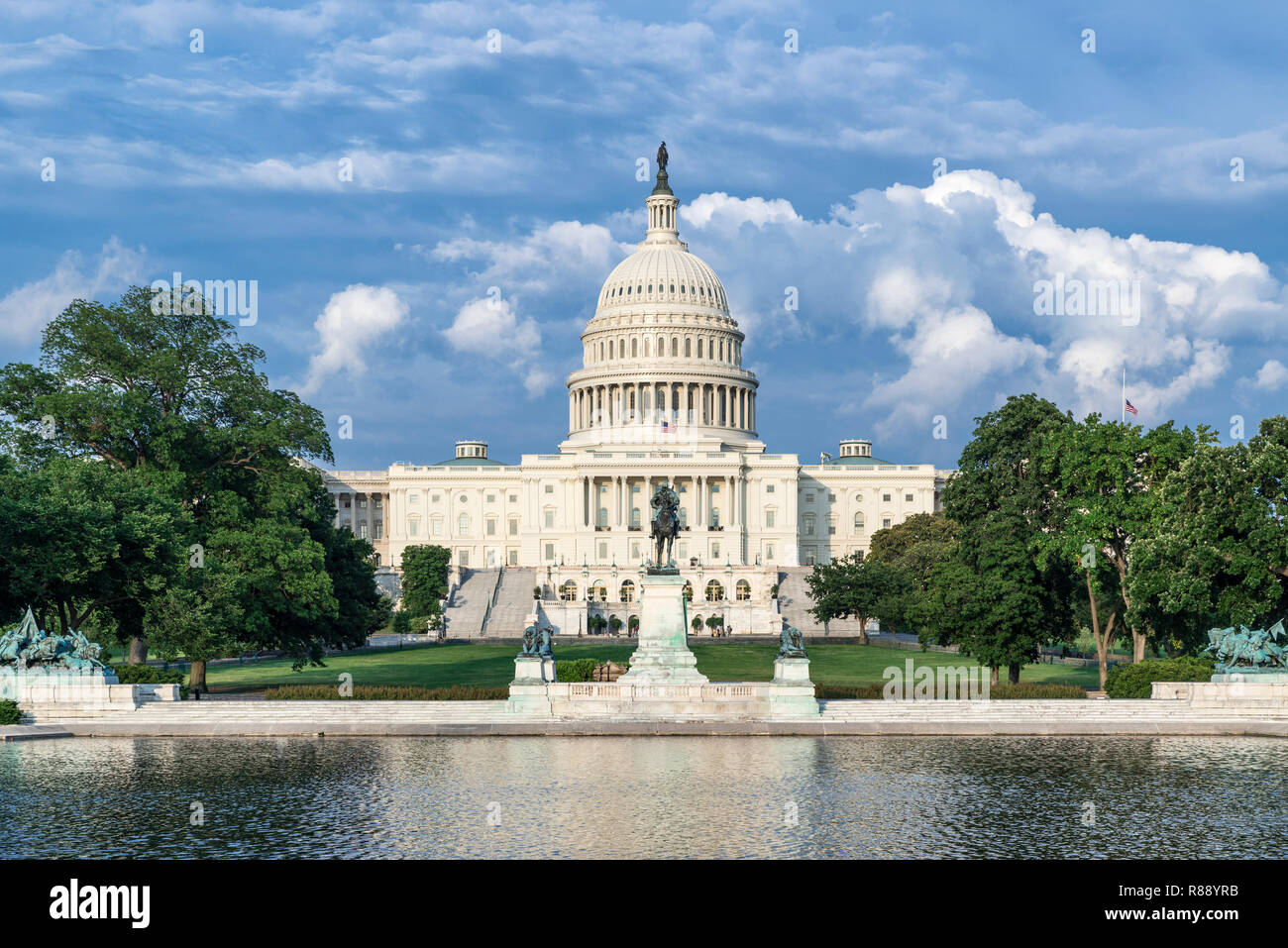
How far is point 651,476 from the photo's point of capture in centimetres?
13950

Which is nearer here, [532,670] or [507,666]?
[532,670]

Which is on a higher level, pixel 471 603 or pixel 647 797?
pixel 471 603

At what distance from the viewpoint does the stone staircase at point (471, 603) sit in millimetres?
96438

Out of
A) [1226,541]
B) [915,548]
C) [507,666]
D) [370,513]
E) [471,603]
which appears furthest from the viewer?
[370,513]

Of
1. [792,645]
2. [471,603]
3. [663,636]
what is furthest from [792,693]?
[471,603]

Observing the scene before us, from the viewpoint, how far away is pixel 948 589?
5325cm

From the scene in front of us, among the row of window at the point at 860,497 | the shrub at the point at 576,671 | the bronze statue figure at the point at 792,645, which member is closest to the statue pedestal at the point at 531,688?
the shrub at the point at 576,671

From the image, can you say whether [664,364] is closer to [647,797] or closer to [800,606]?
[800,606]

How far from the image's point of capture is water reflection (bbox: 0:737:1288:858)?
843 inches

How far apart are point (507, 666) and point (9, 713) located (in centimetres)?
2964

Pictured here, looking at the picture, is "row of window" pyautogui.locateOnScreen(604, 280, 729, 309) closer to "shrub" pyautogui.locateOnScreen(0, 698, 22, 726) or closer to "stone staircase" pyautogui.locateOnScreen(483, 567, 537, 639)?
"stone staircase" pyautogui.locateOnScreen(483, 567, 537, 639)

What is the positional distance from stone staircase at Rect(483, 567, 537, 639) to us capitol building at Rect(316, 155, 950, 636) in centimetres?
1572
